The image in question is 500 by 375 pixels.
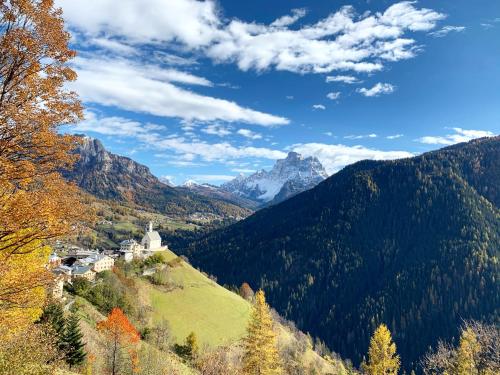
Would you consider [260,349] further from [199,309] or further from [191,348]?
[199,309]

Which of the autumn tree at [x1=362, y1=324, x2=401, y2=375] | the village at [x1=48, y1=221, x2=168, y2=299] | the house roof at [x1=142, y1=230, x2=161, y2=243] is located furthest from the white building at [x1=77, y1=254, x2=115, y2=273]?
the autumn tree at [x1=362, y1=324, x2=401, y2=375]

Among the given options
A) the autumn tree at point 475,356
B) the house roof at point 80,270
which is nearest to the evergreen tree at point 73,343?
the house roof at point 80,270

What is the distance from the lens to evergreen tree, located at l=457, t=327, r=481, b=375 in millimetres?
51531

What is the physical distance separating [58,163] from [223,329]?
337 ft

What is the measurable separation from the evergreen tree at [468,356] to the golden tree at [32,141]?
175 feet

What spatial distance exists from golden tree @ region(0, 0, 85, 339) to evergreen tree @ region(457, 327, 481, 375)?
53.4 m

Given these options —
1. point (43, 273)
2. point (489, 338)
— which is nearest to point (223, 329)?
point (489, 338)

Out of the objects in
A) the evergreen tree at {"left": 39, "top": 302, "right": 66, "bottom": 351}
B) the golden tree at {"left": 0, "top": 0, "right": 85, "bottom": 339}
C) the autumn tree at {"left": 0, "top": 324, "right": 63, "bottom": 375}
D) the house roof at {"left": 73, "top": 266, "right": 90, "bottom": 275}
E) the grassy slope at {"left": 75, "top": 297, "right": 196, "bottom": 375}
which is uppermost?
the golden tree at {"left": 0, "top": 0, "right": 85, "bottom": 339}

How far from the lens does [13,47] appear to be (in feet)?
57.3

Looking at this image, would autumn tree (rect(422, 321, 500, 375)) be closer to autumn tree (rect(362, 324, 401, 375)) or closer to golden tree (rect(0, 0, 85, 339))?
autumn tree (rect(362, 324, 401, 375))

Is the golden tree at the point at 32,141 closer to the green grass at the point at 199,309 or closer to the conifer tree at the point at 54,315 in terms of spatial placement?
the conifer tree at the point at 54,315

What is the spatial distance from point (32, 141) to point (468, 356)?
5852 cm

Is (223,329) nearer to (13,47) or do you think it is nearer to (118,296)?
(118,296)

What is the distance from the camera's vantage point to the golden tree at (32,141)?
57.9ft
